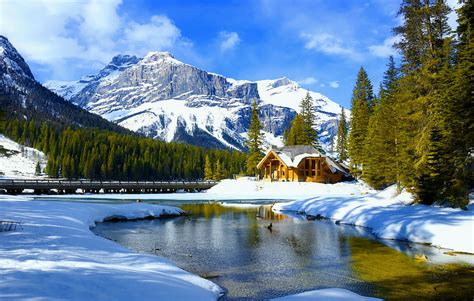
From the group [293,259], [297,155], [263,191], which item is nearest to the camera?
[293,259]

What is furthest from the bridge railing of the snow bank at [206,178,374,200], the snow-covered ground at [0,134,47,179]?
the snow-covered ground at [0,134,47,179]

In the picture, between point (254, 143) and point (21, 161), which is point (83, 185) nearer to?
point (254, 143)

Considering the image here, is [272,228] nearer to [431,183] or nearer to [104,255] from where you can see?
[431,183]

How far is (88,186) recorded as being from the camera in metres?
71.6

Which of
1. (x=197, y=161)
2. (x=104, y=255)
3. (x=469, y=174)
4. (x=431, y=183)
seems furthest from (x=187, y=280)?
(x=197, y=161)

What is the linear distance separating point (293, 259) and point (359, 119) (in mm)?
54635

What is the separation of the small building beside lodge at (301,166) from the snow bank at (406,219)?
109ft

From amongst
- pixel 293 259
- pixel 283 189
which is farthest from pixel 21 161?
pixel 293 259

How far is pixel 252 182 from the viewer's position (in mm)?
69062

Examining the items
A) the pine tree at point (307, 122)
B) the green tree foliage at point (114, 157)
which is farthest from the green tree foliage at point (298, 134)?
the green tree foliage at point (114, 157)

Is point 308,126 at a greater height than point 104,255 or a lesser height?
greater

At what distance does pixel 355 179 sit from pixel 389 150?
3315cm

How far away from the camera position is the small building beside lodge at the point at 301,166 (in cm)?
6869

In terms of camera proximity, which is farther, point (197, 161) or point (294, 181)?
point (197, 161)
